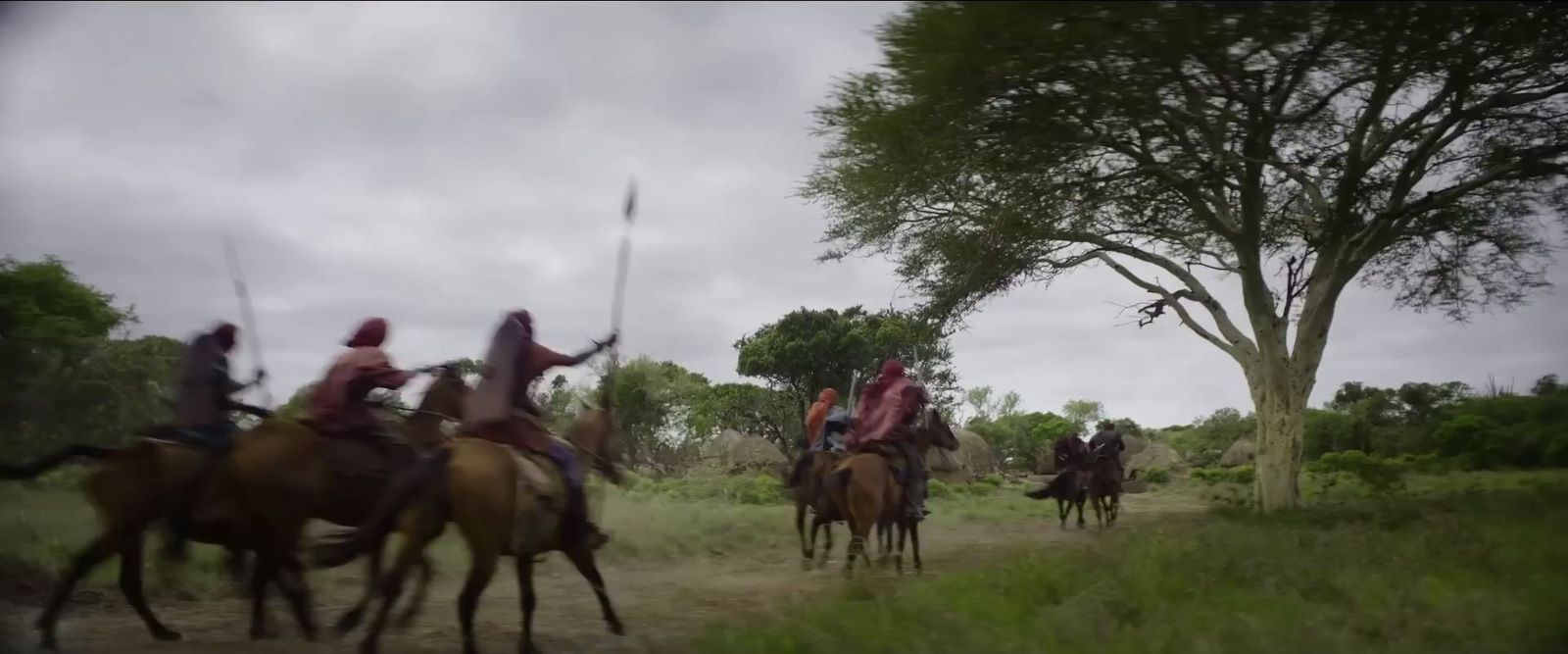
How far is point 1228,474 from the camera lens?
36.0 metres

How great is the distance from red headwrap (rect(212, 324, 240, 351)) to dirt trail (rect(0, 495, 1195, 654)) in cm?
195

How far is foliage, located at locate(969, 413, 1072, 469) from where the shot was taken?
48219mm

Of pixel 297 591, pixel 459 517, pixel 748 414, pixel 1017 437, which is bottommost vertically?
pixel 297 591

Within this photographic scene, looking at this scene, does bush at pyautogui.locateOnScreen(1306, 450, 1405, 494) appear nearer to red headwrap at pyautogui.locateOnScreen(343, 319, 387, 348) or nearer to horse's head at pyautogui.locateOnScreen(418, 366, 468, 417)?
horse's head at pyautogui.locateOnScreen(418, 366, 468, 417)

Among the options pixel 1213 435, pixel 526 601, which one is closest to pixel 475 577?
pixel 526 601

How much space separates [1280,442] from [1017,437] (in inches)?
1455

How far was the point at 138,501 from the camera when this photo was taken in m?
6.16

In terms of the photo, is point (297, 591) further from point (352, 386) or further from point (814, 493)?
point (814, 493)

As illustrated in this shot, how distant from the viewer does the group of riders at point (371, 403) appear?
6613 mm

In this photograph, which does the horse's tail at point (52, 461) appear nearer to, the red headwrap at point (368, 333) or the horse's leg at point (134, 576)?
the horse's leg at point (134, 576)

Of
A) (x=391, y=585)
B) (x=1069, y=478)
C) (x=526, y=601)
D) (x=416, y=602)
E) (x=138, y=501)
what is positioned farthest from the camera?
(x=1069, y=478)

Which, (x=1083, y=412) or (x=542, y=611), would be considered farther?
(x=1083, y=412)

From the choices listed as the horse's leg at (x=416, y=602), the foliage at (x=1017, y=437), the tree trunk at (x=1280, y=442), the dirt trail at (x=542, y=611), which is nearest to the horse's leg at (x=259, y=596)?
the dirt trail at (x=542, y=611)

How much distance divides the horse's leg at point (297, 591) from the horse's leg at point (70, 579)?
0.96 meters
